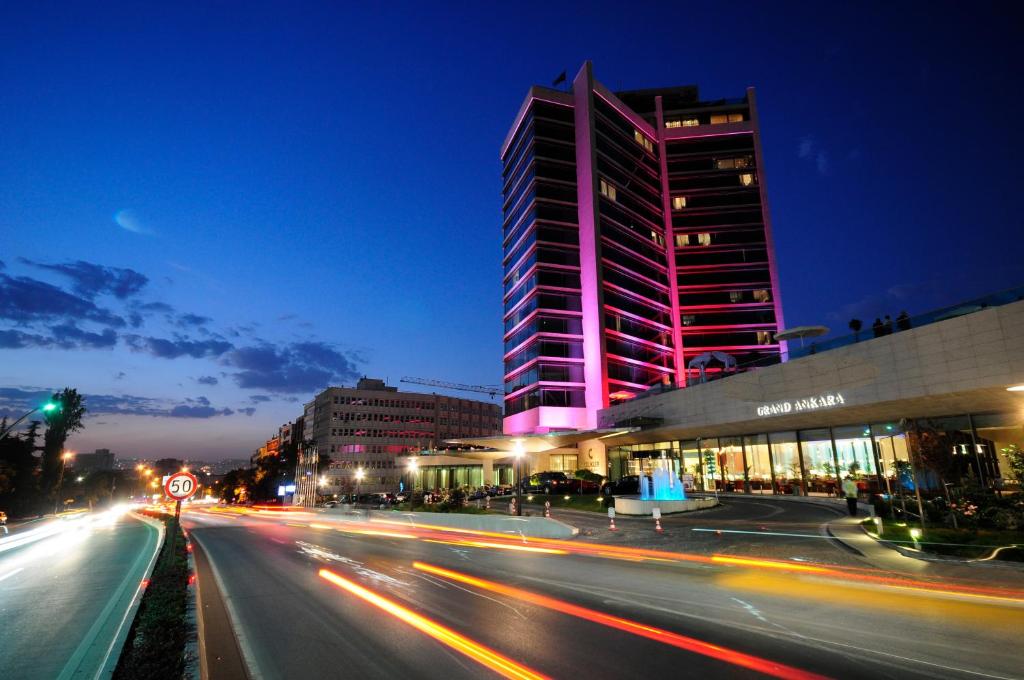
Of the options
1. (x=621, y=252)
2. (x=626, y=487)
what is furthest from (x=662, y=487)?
(x=621, y=252)

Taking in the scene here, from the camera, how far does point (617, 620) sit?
9.69 m

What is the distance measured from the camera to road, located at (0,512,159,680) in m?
7.65

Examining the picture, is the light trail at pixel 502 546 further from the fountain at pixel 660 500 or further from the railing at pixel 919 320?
the railing at pixel 919 320

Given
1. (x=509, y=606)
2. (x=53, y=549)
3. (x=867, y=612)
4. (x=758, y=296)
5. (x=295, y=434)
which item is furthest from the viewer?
(x=295, y=434)

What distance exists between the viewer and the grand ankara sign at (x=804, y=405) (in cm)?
3607

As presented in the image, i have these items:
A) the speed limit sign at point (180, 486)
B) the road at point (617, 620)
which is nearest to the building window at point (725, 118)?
the road at point (617, 620)

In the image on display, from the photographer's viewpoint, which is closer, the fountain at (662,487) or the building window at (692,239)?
the fountain at (662,487)

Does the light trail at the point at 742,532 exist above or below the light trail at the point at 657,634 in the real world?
below

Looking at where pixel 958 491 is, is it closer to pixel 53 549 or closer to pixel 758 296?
pixel 53 549

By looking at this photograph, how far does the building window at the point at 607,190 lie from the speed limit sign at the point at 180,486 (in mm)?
80227

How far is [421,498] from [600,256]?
4795 cm

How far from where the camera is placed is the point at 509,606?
10922mm

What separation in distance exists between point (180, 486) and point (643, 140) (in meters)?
101

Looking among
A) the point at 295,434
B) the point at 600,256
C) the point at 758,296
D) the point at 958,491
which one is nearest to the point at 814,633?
the point at 958,491
